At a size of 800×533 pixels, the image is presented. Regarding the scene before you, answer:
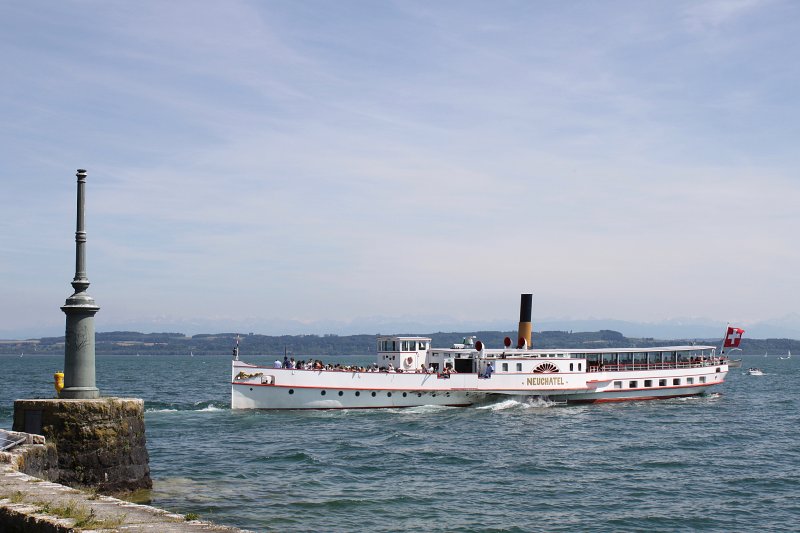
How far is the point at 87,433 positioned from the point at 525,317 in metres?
46.8

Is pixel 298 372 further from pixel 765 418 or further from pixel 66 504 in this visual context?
pixel 66 504

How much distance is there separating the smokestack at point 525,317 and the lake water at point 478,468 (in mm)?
9013

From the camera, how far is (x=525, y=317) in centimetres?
6350

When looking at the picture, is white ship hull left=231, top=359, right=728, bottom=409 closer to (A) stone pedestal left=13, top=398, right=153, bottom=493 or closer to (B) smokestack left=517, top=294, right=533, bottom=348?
(B) smokestack left=517, top=294, right=533, bottom=348

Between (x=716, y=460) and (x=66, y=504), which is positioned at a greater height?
(x=66, y=504)

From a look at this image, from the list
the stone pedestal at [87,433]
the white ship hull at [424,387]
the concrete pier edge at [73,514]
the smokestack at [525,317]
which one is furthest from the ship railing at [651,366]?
the concrete pier edge at [73,514]

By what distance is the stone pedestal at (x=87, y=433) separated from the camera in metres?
19.9

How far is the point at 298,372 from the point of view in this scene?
168ft

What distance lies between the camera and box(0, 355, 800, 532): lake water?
79.1 ft

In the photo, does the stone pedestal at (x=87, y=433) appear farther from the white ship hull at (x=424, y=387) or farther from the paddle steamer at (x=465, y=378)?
the white ship hull at (x=424, y=387)

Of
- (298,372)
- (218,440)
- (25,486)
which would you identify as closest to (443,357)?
(298,372)

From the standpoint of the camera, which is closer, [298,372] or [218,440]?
[218,440]

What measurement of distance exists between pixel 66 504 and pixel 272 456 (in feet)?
70.8

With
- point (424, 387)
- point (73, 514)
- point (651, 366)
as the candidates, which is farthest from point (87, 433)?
point (651, 366)
